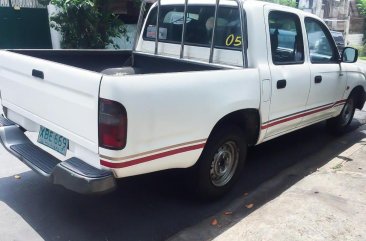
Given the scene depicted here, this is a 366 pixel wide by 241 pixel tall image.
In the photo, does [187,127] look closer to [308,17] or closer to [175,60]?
[175,60]

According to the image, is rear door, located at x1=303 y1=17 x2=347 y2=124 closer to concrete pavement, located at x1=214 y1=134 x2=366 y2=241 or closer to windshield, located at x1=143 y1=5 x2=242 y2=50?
concrete pavement, located at x1=214 y1=134 x2=366 y2=241

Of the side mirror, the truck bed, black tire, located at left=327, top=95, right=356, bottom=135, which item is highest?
the side mirror

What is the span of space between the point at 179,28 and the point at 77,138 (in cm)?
215

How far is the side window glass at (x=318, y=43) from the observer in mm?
4891

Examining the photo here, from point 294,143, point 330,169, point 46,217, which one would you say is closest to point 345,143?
point 294,143

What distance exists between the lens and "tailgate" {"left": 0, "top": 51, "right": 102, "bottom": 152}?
2.77 metres

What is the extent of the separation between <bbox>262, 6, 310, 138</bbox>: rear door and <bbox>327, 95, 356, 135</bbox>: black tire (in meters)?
1.71

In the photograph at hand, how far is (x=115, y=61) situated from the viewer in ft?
16.0

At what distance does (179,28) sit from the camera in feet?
15.1

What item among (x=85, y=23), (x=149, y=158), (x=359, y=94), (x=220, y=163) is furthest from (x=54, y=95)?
(x=85, y=23)

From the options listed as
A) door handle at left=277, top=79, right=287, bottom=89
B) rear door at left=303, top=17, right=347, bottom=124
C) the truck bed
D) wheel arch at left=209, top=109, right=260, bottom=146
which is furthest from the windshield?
rear door at left=303, top=17, right=347, bottom=124

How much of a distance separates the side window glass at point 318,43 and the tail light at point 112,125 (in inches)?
118

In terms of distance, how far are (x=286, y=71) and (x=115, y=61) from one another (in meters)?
2.02

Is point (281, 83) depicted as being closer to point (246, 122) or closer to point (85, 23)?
point (246, 122)
